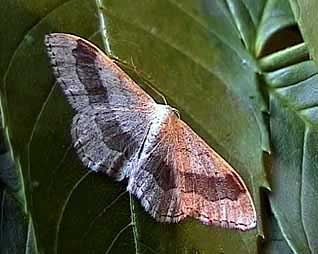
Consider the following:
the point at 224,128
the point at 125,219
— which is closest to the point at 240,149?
the point at 224,128

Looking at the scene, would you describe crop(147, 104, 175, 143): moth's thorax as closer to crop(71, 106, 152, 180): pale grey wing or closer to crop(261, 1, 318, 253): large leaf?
crop(71, 106, 152, 180): pale grey wing

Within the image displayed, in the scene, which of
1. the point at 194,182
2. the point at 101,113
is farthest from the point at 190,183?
the point at 101,113

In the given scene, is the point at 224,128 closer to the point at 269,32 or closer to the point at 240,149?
the point at 240,149

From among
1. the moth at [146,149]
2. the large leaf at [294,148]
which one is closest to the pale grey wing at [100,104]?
the moth at [146,149]

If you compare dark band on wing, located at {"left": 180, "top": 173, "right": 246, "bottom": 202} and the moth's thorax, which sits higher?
the moth's thorax

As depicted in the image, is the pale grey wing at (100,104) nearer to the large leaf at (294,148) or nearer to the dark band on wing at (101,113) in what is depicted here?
the dark band on wing at (101,113)

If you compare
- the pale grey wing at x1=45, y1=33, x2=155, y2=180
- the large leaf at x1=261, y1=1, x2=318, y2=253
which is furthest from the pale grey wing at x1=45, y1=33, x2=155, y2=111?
the large leaf at x1=261, y1=1, x2=318, y2=253
